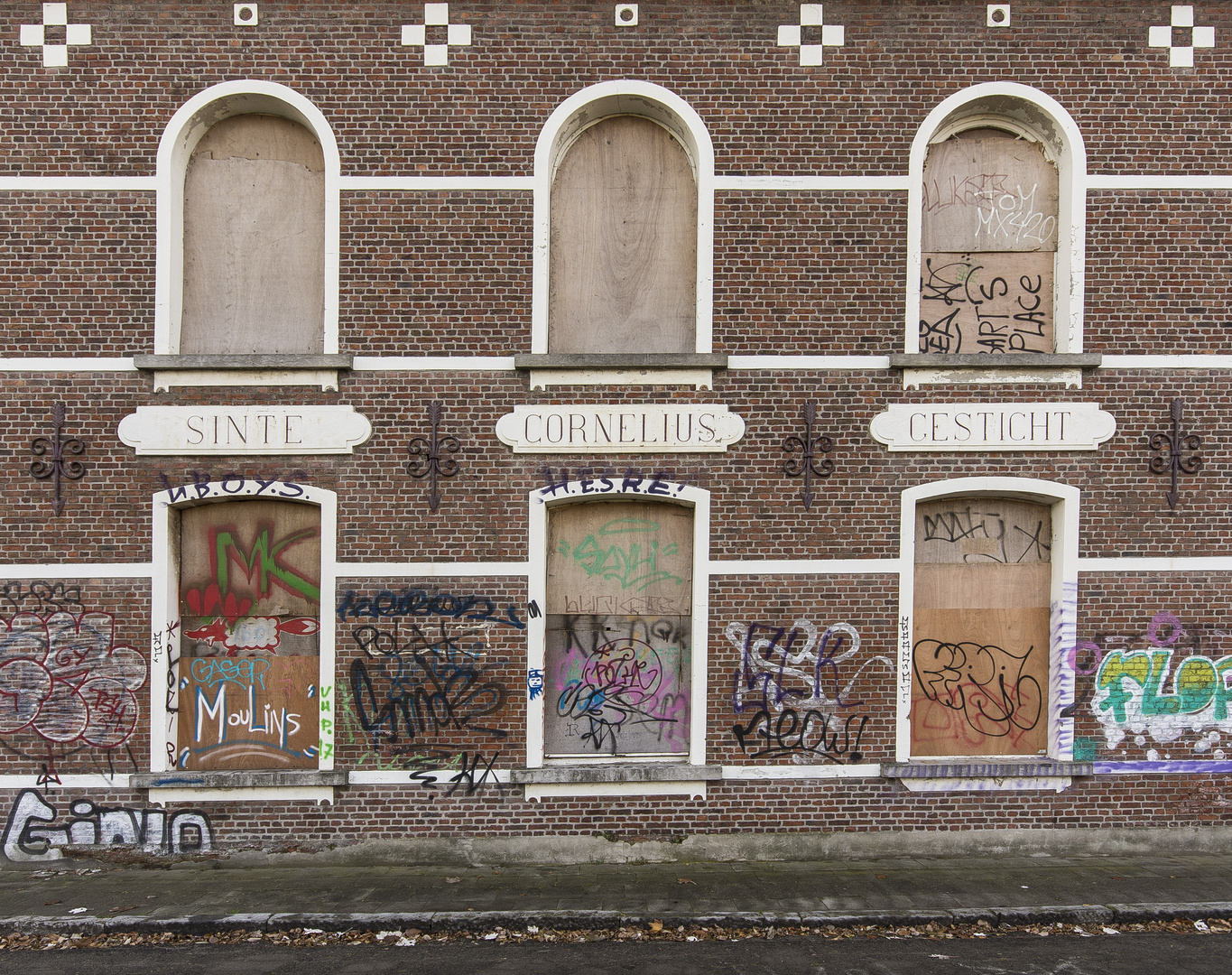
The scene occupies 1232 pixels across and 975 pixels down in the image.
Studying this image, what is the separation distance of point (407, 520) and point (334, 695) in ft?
5.19

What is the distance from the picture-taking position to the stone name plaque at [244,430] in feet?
22.0

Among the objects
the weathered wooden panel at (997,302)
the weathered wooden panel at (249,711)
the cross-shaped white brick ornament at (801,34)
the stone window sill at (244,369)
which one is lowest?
the weathered wooden panel at (249,711)

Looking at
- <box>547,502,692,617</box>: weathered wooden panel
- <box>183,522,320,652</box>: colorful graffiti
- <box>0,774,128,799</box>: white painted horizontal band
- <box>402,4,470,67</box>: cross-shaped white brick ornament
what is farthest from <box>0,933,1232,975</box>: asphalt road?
<box>402,4,470,67</box>: cross-shaped white brick ornament

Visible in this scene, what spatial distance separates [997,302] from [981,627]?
9.51ft

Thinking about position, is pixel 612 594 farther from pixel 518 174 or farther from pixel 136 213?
pixel 136 213

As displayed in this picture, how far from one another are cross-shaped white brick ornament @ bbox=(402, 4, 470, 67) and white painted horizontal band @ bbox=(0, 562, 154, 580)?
196 inches

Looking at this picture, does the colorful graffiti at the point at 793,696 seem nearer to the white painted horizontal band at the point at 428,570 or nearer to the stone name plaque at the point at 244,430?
the white painted horizontal band at the point at 428,570

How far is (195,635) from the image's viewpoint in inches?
271

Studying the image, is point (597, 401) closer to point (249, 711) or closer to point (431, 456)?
point (431, 456)

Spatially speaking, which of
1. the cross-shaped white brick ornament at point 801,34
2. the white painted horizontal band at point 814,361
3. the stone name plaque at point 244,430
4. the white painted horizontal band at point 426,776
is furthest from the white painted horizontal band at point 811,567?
the cross-shaped white brick ornament at point 801,34

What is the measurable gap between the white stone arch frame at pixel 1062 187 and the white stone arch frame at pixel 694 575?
7.88 ft

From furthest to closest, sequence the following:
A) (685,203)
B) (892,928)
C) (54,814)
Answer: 1. (685,203)
2. (54,814)
3. (892,928)

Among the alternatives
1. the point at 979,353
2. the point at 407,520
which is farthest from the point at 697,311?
the point at 407,520

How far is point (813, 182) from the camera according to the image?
272 inches
